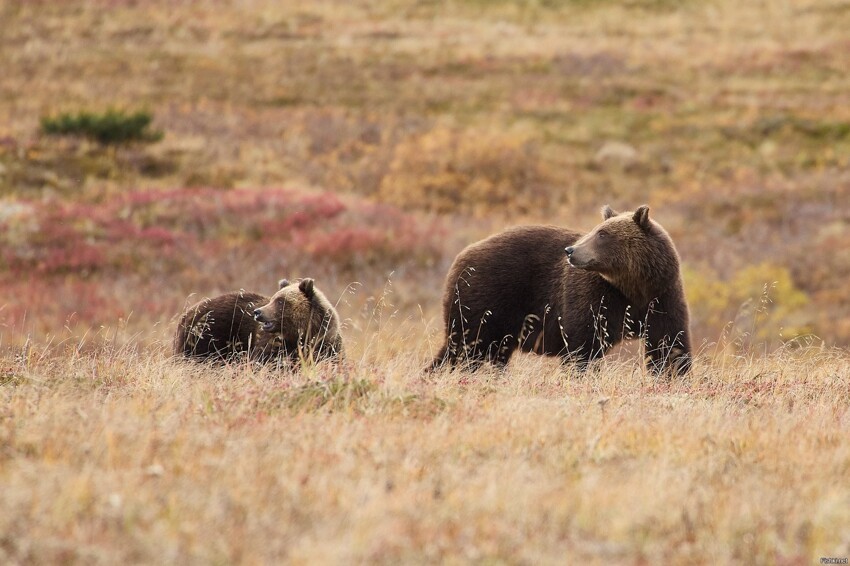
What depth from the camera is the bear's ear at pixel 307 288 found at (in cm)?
971

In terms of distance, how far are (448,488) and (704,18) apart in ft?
184

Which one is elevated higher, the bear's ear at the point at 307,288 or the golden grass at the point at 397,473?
the golden grass at the point at 397,473

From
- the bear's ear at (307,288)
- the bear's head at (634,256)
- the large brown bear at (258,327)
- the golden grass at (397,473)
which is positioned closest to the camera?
the golden grass at (397,473)

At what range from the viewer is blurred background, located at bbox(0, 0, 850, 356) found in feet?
71.9

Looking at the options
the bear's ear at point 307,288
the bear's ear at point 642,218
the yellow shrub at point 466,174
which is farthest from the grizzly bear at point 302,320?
the yellow shrub at point 466,174

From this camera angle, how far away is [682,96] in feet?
136

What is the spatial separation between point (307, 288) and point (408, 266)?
45.0 ft

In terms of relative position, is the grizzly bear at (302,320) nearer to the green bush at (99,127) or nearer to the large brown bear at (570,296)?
the large brown bear at (570,296)

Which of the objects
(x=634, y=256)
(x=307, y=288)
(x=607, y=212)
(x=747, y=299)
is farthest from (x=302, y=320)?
(x=747, y=299)

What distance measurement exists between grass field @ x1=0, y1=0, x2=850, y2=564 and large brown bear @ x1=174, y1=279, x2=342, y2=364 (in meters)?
0.45

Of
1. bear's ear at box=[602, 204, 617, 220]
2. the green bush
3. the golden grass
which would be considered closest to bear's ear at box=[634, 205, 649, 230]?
bear's ear at box=[602, 204, 617, 220]

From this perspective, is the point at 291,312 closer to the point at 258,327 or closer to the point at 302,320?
the point at 302,320

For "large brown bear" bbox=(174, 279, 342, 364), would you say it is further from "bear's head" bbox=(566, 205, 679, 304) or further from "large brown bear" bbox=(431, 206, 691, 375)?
"bear's head" bbox=(566, 205, 679, 304)

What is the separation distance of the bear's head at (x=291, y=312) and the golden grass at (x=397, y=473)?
82.3 inches
